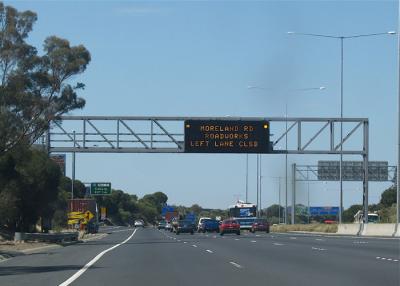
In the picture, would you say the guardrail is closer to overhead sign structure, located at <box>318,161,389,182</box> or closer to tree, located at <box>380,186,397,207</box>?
overhead sign structure, located at <box>318,161,389,182</box>

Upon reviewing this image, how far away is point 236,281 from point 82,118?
4202cm

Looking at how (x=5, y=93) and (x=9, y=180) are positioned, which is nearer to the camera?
(x=5, y=93)

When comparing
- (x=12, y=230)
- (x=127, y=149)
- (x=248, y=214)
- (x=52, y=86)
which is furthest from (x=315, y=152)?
(x=248, y=214)

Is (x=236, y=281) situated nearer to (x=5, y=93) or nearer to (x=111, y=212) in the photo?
(x=5, y=93)

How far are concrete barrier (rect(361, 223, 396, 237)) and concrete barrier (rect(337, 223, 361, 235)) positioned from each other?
1.93 m

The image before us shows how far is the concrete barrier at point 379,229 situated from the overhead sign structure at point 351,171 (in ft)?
117

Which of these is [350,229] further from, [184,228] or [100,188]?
[100,188]

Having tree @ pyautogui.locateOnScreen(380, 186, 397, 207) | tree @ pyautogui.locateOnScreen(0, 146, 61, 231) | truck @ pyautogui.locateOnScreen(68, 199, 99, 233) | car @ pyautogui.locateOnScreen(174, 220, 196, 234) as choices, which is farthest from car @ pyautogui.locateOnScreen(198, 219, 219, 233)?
tree @ pyautogui.locateOnScreen(380, 186, 397, 207)

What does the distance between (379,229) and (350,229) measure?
349 inches

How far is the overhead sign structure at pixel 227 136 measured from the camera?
59.8 m

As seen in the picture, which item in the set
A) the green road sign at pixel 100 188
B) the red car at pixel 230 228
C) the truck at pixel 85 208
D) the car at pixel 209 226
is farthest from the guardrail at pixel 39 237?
the green road sign at pixel 100 188

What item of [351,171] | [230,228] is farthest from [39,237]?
[351,171]

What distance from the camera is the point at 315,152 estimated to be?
2452 inches

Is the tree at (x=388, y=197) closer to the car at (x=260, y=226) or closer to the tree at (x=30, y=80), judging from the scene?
the car at (x=260, y=226)
